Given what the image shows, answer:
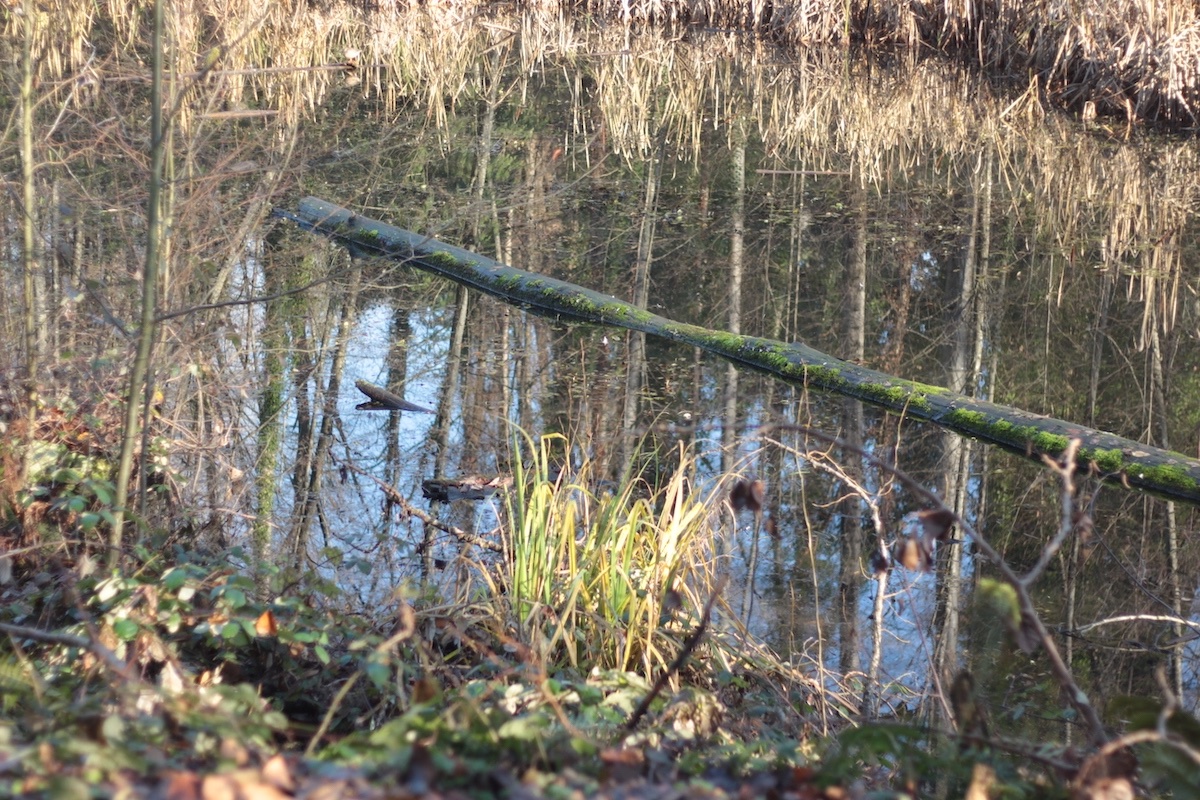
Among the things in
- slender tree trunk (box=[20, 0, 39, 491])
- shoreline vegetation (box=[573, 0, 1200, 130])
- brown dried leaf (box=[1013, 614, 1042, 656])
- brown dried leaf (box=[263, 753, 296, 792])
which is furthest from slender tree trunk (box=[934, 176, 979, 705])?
shoreline vegetation (box=[573, 0, 1200, 130])

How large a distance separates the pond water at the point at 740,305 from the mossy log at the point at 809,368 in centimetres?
11

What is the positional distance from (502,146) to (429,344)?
14.7ft

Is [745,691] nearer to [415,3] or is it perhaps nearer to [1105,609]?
[1105,609]

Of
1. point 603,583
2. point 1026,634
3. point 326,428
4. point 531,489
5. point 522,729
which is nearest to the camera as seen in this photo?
point 522,729

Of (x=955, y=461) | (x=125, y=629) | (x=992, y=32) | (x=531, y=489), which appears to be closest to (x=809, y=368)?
(x=955, y=461)

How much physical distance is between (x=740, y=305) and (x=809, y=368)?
4.68 ft

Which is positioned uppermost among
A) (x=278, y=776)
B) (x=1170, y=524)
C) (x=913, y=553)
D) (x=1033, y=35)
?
(x=1033, y=35)

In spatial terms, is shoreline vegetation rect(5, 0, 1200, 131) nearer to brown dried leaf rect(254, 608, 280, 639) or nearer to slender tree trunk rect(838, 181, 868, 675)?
slender tree trunk rect(838, 181, 868, 675)

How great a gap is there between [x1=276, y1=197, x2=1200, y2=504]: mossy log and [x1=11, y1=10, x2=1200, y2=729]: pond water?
0.11 metres

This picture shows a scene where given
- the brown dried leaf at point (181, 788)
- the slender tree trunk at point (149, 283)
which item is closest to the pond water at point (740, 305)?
the slender tree trunk at point (149, 283)

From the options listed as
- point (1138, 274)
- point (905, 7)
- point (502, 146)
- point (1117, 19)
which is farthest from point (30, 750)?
point (905, 7)

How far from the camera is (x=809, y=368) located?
5.85 m

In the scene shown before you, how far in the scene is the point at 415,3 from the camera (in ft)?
50.7

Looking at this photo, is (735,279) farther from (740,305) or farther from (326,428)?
(326,428)
